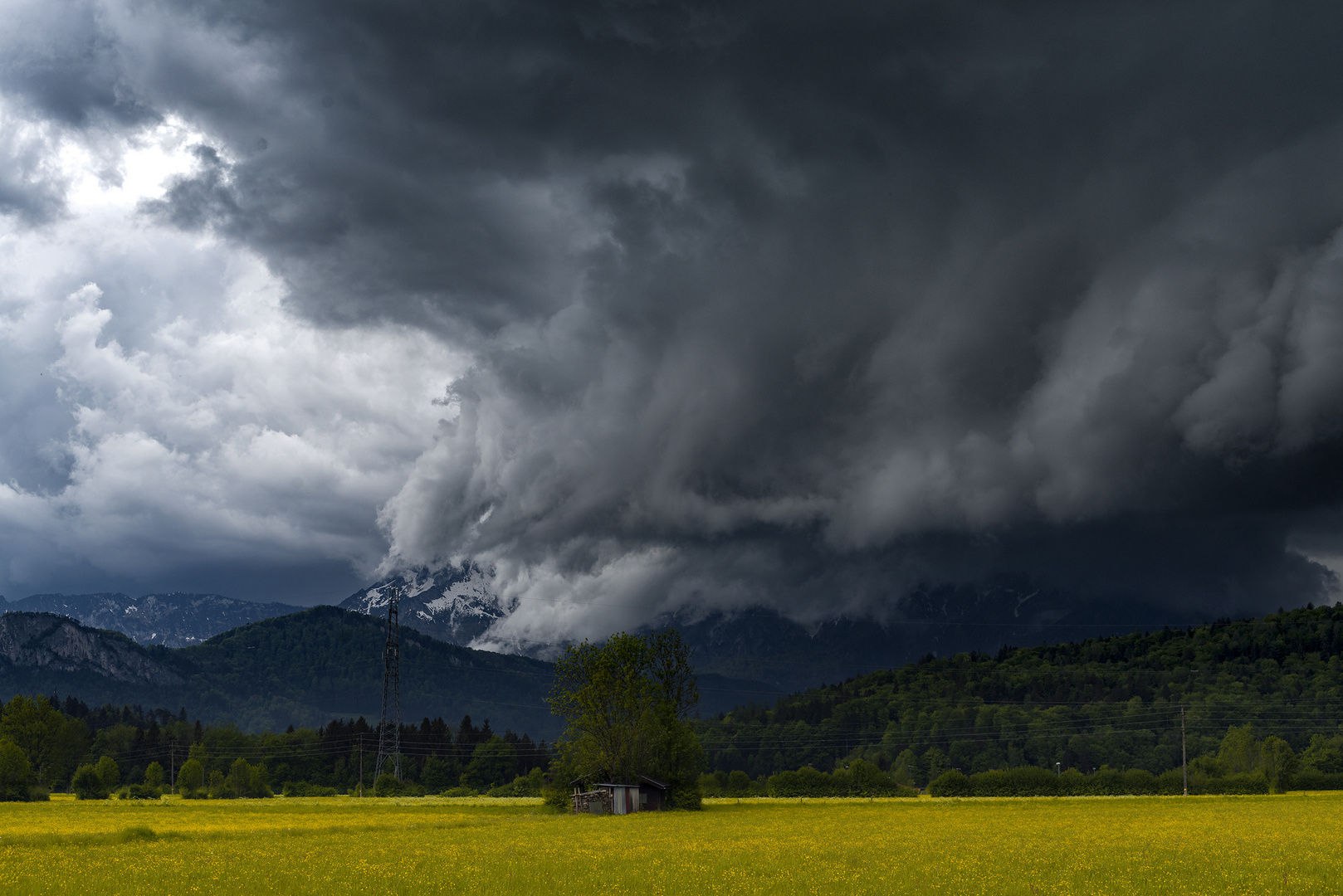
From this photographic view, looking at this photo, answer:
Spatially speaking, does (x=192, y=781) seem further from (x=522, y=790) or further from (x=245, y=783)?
(x=522, y=790)

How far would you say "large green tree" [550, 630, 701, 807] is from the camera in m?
120

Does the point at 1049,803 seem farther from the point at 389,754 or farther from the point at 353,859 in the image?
the point at 389,754

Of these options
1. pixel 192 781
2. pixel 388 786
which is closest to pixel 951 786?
pixel 388 786

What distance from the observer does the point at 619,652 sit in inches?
4998

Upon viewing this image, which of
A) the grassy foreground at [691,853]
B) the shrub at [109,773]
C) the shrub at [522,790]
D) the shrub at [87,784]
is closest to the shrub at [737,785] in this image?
the shrub at [522,790]

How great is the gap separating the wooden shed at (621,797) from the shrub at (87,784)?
116 metres

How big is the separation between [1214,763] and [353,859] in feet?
566

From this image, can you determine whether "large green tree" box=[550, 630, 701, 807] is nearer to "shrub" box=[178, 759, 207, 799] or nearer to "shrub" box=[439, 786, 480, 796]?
"shrub" box=[439, 786, 480, 796]

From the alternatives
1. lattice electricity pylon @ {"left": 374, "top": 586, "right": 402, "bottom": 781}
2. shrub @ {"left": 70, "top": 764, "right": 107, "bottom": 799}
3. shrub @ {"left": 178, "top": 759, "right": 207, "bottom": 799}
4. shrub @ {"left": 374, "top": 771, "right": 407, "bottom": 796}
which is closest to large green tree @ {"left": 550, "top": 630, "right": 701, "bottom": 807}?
lattice electricity pylon @ {"left": 374, "top": 586, "right": 402, "bottom": 781}

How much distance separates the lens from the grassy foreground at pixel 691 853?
1575 inches

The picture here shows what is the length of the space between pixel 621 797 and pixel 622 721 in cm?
1207

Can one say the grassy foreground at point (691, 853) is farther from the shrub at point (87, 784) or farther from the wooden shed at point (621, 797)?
the shrub at point (87, 784)

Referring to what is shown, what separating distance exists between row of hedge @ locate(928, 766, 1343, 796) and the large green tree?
179 feet

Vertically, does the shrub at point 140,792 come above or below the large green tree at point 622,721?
below
